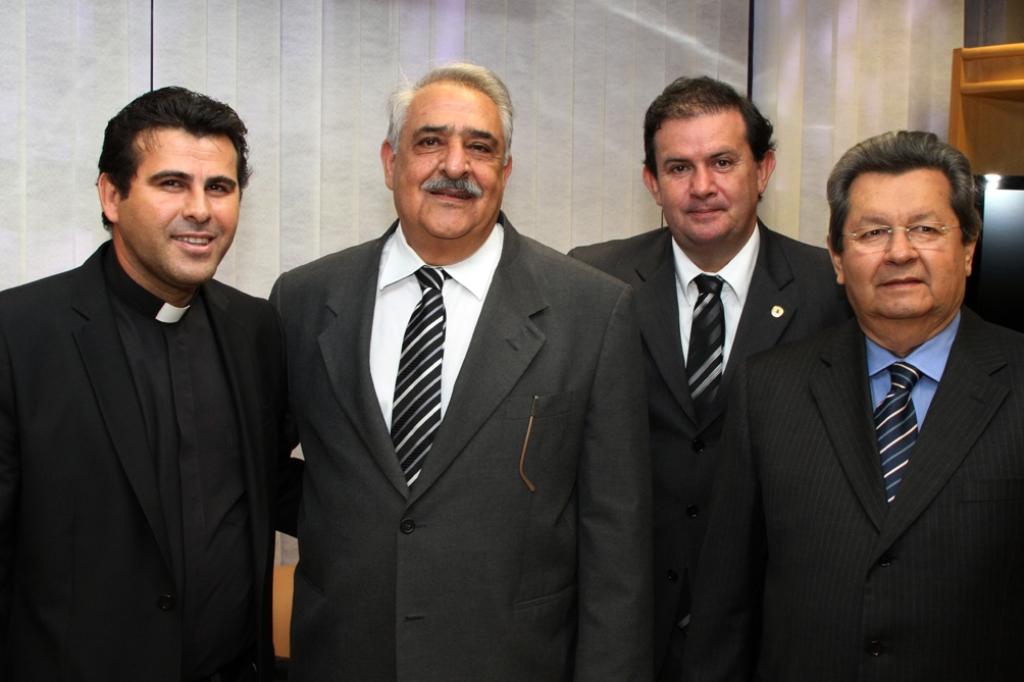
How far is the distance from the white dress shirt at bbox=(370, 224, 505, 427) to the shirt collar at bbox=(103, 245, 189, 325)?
395mm

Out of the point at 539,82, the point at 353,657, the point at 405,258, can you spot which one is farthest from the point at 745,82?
the point at 353,657

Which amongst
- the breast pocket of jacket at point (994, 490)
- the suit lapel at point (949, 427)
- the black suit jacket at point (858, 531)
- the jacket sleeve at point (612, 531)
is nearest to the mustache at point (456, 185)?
the jacket sleeve at point (612, 531)

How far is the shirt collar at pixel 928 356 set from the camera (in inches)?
70.5

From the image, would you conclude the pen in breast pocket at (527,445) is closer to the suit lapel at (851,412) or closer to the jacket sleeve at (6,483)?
the suit lapel at (851,412)

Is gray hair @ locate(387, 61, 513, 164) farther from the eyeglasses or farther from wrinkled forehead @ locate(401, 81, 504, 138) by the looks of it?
the eyeglasses

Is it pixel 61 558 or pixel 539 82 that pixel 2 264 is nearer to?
pixel 61 558

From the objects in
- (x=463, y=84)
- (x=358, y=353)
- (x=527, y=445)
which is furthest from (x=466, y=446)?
(x=463, y=84)

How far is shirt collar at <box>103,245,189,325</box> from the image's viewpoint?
6.23ft

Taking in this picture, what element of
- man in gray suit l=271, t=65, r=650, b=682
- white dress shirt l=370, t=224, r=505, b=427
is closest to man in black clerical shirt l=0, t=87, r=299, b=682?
man in gray suit l=271, t=65, r=650, b=682

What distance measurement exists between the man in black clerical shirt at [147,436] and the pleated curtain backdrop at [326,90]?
108 cm

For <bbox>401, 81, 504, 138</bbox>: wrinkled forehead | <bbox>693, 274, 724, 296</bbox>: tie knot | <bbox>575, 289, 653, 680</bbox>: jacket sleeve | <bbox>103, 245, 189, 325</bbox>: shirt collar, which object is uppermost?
<bbox>401, 81, 504, 138</bbox>: wrinkled forehead

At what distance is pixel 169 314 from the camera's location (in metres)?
1.94

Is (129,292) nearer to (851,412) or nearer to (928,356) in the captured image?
(851,412)

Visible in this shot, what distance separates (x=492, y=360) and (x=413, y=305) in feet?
0.69
